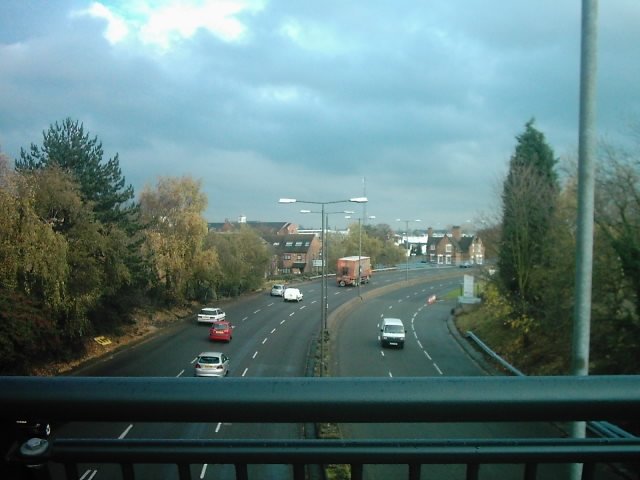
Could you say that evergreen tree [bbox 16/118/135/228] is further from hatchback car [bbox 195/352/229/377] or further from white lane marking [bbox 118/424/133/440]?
white lane marking [bbox 118/424/133/440]

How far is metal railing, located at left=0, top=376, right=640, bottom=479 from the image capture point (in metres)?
1.89

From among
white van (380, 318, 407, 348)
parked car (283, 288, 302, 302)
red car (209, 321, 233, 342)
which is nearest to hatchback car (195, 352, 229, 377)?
red car (209, 321, 233, 342)

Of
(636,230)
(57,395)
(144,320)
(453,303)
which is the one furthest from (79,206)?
(453,303)

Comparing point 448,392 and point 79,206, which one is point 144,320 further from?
point 448,392

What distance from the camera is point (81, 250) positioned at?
19.3 m

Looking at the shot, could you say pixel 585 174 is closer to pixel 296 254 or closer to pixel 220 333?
pixel 220 333

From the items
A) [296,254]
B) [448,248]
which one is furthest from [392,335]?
[448,248]

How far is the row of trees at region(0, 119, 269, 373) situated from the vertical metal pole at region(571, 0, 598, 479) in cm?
1258

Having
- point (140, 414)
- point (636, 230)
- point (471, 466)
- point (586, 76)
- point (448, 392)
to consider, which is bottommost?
point (471, 466)

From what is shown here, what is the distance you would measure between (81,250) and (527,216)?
56.7 feet

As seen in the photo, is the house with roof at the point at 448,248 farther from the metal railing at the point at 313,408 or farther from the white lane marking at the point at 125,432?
the metal railing at the point at 313,408

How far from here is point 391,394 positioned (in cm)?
190

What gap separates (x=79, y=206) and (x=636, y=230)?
17.3 metres

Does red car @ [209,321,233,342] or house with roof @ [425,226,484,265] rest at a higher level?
house with roof @ [425,226,484,265]
